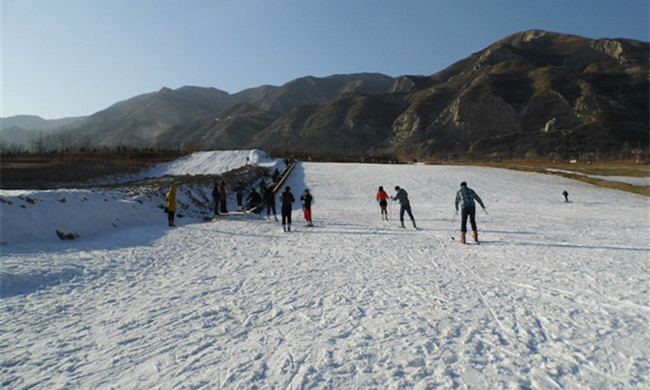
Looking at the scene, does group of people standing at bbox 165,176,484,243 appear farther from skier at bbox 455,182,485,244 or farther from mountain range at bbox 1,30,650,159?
mountain range at bbox 1,30,650,159

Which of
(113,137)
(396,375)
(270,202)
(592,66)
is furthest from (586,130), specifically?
(113,137)

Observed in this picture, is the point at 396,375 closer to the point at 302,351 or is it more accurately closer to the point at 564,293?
the point at 302,351

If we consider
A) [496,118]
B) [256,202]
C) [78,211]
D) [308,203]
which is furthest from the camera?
[496,118]

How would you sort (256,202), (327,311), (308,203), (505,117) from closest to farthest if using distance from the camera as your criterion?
(327,311) → (308,203) → (256,202) → (505,117)

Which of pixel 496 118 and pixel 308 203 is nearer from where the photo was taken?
pixel 308 203

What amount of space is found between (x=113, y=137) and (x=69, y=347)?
219 m

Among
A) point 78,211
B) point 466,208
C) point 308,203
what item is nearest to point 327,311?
point 466,208

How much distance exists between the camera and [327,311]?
19.5ft

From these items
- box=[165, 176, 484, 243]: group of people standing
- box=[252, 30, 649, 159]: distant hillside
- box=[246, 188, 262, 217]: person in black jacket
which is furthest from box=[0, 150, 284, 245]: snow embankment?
box=[252, 30, 649, 159]: distant hillside

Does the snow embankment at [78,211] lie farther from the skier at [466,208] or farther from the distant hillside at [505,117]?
the distant hillside at [505,117]

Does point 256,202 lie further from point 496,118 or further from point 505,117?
point 505,117

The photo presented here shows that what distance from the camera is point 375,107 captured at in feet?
452

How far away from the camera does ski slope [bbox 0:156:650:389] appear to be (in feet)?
13.6

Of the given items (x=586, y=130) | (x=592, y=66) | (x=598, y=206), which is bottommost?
(x=598, y=206)
